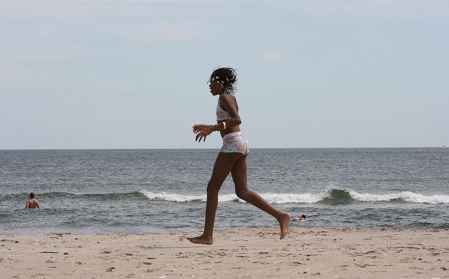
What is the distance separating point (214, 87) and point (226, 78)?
0.16 metres

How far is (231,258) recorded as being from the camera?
310 inches

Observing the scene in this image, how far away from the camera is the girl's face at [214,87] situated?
7677 millimetres

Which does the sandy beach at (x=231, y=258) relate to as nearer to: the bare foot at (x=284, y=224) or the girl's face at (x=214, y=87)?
the bare foot at (x=284, y=224)

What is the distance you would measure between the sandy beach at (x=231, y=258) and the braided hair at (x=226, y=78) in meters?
1.81

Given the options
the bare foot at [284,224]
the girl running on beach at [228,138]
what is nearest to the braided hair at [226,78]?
the girl running on beach at [228,138]

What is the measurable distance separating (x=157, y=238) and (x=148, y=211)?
12.3m

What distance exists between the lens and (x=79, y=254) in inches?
344

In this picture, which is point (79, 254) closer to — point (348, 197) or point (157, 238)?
point (157, 238)

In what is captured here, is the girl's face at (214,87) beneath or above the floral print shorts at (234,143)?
above

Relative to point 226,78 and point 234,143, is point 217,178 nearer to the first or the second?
point 234,143

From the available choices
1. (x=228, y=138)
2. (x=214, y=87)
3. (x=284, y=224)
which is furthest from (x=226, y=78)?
(x=284, y=224)

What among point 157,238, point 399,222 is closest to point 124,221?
point 399,222

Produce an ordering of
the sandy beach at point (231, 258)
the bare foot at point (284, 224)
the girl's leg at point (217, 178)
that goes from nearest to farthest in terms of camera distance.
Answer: the sandy beach at point (231, 258), the girl's leg at point (217, 178), the bare foot at point (284, 224)

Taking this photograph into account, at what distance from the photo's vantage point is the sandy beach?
688 cm
